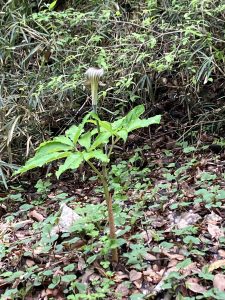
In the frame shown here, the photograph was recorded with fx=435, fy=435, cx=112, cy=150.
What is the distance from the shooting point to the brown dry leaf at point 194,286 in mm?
1666

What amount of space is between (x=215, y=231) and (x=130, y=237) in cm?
40

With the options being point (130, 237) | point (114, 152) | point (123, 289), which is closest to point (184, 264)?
point (123, 289)

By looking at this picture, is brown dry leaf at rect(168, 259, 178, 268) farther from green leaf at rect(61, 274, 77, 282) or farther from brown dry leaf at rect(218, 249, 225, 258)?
green leaf at rect(61, 274, 77, 282)

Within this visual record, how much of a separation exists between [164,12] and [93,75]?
1933 millimetres

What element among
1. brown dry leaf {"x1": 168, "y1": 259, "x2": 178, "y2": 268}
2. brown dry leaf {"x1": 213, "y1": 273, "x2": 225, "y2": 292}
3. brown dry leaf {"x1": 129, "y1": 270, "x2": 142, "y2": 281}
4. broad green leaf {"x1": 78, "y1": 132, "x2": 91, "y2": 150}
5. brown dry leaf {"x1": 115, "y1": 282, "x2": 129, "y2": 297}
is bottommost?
brown dry leaf {"x1": 115, "y1": 282, "x2": 129, "y2": 297}

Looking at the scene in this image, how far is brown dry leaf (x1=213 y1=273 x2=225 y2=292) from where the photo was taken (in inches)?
65.3

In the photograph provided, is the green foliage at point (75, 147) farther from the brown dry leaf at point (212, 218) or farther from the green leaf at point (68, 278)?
the brown dry leaf at point (212, 218)

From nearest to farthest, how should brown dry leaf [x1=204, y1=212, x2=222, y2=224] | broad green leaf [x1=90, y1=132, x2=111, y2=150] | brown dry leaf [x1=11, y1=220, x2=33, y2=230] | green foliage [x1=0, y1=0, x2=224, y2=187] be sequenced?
broad green leaf [x1=90, y1=132, x2=111, y2=150]
brown dry leaf [x1=204, y1=212, x2=222, y2=224]
brown dry leaf [x1=11, y1=220, x2=33, y2=230]
green foliage [x1=0, y1=0, x2=224, y2=187]

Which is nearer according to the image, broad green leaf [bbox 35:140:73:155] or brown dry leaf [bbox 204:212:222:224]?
broad green leaf [bbox 35:140:73:155]

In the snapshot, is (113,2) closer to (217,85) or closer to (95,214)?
(217,85)

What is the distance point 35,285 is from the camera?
6.26 feet

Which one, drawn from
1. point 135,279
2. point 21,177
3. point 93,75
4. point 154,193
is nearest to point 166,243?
point 135,279

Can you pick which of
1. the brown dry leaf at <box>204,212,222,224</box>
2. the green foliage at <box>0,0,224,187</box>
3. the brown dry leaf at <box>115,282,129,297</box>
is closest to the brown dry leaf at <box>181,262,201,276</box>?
the brown dry leaf at <box>115,282,129,297</box>

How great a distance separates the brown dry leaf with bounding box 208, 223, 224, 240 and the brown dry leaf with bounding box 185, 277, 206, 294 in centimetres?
33
